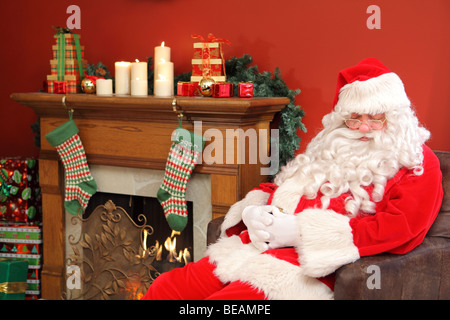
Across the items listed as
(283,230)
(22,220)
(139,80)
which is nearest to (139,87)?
(139,80)

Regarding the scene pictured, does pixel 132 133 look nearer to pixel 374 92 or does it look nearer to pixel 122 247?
pixel 122 247

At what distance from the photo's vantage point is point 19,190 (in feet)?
10.4

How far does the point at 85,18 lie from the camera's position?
11.0 feet

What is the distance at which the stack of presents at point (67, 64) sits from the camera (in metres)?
2.97

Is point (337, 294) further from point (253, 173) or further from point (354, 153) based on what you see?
point (253, 173)

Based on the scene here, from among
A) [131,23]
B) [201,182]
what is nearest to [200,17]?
[131,23]

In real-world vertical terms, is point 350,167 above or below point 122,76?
below

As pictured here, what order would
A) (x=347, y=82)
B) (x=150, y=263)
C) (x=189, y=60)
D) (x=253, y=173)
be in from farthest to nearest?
1. (x=189, y=60)
2. (x=150, y=263)
3. (x=253, y=173)
4. (x=347, y=82)

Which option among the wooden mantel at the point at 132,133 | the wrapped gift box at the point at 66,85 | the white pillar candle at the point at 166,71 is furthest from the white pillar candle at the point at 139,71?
the wrapped gift box at the point at 66,85

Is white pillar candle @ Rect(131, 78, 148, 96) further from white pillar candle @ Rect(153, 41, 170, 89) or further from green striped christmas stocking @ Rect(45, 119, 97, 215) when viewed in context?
green striped christmas stocking @ Rect(45, 119, 97, 215)

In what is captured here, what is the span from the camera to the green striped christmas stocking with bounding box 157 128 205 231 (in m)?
2.55

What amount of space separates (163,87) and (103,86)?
1.16 feet

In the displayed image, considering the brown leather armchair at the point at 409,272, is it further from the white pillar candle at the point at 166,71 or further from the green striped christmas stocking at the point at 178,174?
the white pillar candle at the point at 166,71
